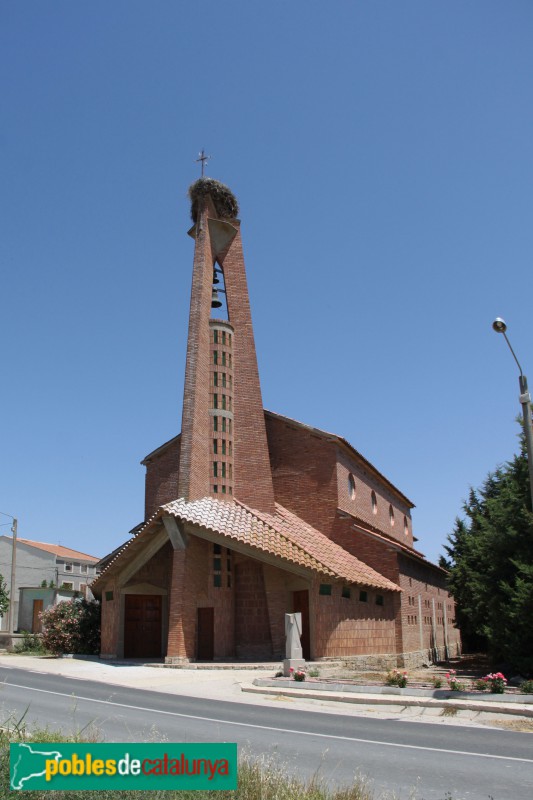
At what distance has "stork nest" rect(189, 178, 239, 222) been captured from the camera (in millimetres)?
32156

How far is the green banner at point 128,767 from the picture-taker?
15.4 ft

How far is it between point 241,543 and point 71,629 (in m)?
9.70

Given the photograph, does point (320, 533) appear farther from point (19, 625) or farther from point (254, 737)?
point (19, 625)

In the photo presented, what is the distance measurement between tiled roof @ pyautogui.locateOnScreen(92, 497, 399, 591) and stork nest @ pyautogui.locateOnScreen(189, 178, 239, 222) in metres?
13.5

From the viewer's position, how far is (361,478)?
120 feet

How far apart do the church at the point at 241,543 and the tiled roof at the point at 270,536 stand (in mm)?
80

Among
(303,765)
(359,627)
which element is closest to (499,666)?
(359,627)

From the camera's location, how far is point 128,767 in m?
4.72

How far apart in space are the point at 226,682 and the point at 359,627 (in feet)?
26.5

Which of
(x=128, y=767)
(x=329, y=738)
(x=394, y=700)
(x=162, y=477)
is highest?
(x=162, y=477)

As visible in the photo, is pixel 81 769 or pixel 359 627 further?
pixel 359 627

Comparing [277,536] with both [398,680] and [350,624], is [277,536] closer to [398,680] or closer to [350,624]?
[350,624]

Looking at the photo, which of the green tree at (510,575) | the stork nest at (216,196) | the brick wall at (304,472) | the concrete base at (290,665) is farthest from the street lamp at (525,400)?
the stork nest at (216,196)

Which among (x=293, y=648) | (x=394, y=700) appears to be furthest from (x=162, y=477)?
(x=394, y=700)
